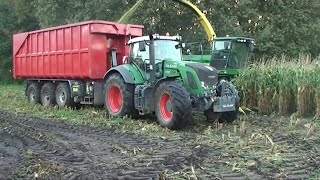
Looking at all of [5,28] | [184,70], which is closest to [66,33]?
[184,70]

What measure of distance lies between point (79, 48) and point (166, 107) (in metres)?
4.34

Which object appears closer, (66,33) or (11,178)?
(11,178)

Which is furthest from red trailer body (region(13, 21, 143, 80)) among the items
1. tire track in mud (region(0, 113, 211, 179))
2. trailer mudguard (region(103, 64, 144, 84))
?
tire track in mud (region(0, 113, 211, 179))

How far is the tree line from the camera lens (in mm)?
24891

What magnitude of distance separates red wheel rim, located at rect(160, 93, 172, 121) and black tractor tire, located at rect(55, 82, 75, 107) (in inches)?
184

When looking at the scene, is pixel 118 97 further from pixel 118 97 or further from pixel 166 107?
pixel 166 107

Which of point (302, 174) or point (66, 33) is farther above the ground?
point (66, 33)

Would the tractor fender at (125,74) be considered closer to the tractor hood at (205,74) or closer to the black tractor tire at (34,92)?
the tractor hood at (205,74)

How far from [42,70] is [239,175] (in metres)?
11.0

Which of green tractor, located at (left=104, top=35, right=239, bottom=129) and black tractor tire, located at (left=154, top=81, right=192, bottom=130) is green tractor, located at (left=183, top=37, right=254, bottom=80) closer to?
green tractor, located at (left=104, top=35, right=239, bottom=129)

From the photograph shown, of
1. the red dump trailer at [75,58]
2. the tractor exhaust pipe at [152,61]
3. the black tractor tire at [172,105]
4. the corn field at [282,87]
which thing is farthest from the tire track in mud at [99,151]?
the corn field at [282,87]

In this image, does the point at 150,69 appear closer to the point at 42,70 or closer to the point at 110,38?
the point at 110,38

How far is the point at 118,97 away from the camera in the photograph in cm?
1221

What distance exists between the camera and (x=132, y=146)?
26.2 ft
